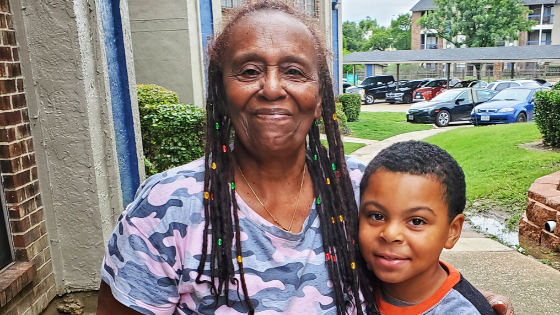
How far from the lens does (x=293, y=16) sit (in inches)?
67.4

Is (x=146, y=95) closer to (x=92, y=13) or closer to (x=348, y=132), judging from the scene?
(x=92, y=13)

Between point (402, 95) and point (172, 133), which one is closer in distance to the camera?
point (172, 133)

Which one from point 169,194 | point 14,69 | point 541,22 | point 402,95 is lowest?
point 402,95

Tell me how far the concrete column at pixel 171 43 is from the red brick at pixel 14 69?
6212 millimetres

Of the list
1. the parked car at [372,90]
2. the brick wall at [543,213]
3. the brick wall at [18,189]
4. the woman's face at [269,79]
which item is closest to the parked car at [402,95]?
the parked car at [372,90]

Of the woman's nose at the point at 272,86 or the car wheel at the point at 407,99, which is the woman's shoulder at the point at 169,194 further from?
the car wheel at the point at 407,99

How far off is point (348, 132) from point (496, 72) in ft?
117

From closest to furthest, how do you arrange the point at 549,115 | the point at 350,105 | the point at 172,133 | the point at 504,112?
the point at 172,133, the point at 549,115, the point at 504,112, the point at 350,105

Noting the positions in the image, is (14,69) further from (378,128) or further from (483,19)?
(483,19)

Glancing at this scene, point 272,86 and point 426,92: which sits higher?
point 272,86

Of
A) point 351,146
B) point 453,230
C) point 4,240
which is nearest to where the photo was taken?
point 453,230

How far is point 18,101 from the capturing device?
3104mm

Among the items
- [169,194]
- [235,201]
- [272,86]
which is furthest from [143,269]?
[272,86]

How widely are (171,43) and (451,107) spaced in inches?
491
